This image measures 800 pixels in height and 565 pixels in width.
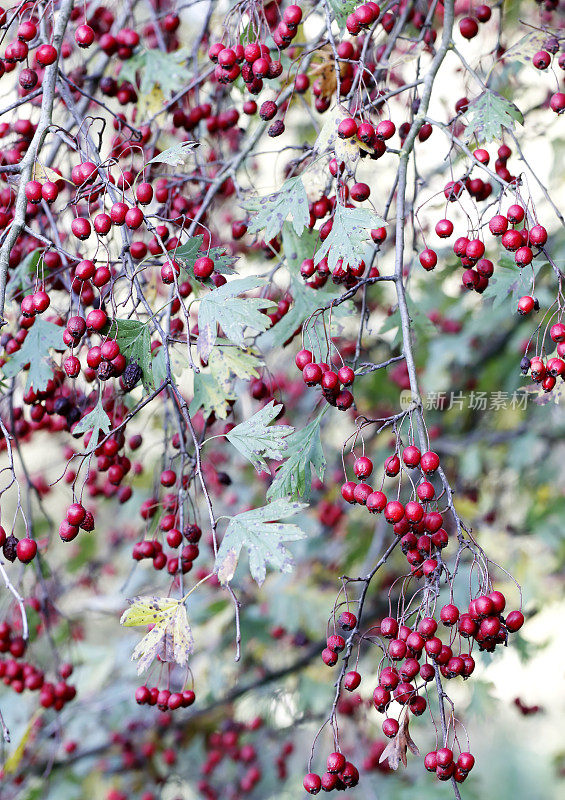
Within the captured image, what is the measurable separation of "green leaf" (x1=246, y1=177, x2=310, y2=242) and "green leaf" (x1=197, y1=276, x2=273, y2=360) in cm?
20

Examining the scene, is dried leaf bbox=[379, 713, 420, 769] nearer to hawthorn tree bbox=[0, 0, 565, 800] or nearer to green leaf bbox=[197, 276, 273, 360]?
hawthorn tree bbox=[0, 0, 565, 800]

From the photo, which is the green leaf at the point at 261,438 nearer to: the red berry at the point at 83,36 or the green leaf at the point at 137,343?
the green leaf at the point at 137,343

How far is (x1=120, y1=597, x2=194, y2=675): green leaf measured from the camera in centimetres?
129

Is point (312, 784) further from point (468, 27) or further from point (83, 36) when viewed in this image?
point (468, 27)

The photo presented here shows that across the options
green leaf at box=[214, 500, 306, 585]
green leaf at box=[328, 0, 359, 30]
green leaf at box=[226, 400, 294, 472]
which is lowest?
green leaf at box=[214, 500, 306, 585]

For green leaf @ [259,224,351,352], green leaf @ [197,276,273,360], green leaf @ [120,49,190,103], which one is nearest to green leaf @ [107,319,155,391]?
green leaf @ [197,276,273,360]

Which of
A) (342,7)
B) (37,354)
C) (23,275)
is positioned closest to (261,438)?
(37,354)

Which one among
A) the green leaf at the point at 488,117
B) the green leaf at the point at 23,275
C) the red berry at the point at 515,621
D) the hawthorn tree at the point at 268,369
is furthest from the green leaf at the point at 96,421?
the green leaf at the point at 488,117

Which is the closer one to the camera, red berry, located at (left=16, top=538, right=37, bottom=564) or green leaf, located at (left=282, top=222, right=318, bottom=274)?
red berry, located at (left=16, top=538, right=37, bottom=564)

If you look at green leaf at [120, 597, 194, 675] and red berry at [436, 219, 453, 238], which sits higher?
red berry at [436, 219, 453, 238]

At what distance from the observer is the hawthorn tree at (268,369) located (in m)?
1.34

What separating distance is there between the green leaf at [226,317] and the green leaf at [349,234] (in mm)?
175

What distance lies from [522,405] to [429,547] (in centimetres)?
215

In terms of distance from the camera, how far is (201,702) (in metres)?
3.38
